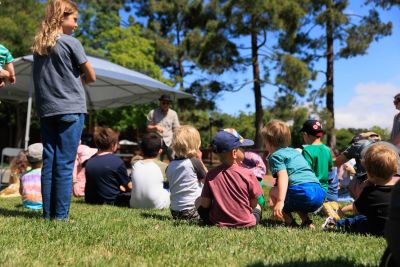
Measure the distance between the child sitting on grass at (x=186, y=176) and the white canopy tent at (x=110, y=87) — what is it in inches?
223

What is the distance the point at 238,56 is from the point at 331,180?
1369cm

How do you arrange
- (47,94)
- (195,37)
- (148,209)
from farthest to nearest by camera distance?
(195,37) < (148,209) < (47,94)

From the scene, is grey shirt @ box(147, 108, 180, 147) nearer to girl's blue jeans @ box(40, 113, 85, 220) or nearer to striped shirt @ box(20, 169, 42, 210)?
striped shirt @ box(20, 169, 42, 210)

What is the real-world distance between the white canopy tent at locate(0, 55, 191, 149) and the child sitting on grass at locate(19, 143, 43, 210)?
13.1 ft

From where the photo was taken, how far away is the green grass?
268 cm

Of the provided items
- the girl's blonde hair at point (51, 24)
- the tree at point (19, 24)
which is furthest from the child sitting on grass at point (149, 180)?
the tree at point (19, 24)

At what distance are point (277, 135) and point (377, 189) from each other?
1.19 metres

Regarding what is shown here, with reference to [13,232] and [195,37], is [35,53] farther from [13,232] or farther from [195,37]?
[195,37]

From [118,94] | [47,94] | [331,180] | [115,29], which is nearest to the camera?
[47,94]

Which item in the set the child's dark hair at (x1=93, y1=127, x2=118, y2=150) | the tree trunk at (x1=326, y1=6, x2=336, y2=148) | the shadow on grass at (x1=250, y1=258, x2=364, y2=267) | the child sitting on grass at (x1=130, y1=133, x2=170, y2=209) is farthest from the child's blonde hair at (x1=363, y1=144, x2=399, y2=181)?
the tree trunk at (x1=326, y1=6, x2=336, y2=148)

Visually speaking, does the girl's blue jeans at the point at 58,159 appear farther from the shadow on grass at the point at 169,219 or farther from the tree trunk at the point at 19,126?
the tree trunk at the point at 19,126

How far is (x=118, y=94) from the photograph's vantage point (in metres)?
13.4

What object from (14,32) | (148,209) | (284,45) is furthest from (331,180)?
(14,32)

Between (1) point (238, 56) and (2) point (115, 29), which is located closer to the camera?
(1) point (238, 56)
